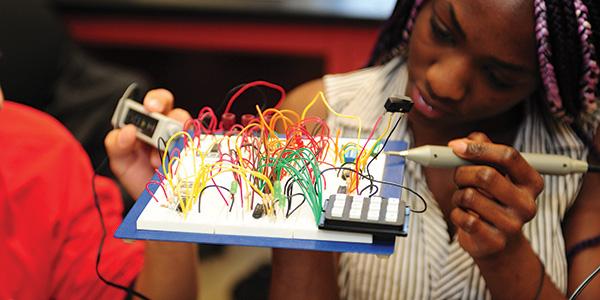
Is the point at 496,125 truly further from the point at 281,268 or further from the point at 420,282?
the point at 281,268

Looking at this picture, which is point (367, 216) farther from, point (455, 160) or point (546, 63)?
point (546, 63)

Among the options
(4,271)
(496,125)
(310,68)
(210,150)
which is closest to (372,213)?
(210,150)

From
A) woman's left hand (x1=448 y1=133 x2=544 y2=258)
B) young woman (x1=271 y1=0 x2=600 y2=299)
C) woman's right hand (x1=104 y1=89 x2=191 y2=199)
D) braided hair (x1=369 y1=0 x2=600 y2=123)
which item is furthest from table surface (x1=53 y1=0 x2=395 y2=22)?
Result: woman's left hand (x1=448 y1=133 x2=544 y2=258)

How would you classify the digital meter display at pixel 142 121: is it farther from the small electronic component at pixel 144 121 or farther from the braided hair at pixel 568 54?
the braided hair at pixel 568 54

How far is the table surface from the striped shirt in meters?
1.26

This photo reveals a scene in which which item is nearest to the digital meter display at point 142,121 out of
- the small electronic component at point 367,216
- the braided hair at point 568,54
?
the small electronic component at point 367,216

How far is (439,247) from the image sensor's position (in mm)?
1088

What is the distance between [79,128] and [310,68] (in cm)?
98

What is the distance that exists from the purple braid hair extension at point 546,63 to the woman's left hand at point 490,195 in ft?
0.53

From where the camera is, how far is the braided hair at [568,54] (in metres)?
0.97

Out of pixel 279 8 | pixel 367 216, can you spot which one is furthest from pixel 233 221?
pixel 279 8

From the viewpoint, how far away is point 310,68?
2666 mm

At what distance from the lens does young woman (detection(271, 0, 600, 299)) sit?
93 centimetres

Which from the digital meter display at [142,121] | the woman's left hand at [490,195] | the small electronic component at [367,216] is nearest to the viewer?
the small electronic component at [367,216]
